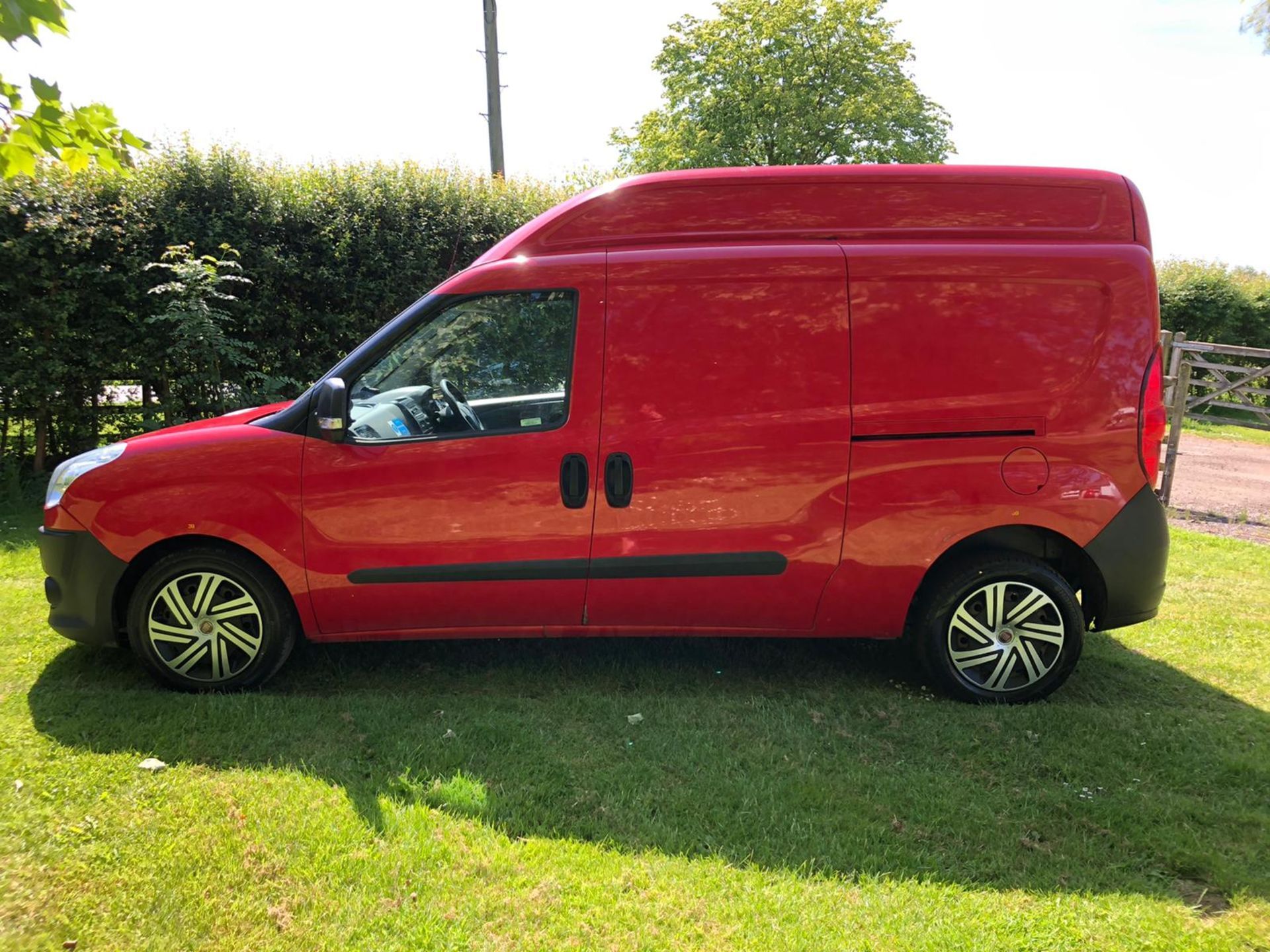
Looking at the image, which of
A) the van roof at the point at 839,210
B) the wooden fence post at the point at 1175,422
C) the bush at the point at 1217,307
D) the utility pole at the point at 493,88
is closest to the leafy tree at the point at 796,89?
the bush at the point at 1217,307

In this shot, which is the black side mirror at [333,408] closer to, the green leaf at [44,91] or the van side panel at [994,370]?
the green leaf at [44,91]

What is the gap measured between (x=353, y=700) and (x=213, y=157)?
630 centimetres

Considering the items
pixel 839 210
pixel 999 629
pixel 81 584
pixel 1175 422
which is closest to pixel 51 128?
pixel 81 584

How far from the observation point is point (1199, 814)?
3.21 metres

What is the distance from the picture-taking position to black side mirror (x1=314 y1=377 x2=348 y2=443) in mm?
3744

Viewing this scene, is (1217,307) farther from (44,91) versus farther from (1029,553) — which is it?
(44,91)

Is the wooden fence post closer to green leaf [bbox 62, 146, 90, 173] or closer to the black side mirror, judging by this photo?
the black side mirror

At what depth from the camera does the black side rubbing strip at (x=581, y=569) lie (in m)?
3.90

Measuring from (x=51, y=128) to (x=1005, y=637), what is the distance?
4.43 m

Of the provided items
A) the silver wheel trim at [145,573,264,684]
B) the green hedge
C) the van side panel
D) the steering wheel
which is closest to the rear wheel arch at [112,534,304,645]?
the silver wheel trim at [145,573,264,684]

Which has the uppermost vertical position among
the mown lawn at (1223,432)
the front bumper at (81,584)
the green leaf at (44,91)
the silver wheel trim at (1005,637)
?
the green leaf at (44,91)

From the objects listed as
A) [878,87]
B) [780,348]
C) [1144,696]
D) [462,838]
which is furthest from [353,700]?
[878,87]

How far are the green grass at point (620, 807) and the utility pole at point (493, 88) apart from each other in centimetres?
1278

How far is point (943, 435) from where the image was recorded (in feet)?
12.6
